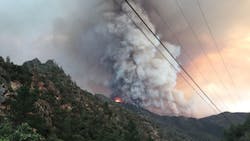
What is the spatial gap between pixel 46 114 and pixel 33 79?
5603 cm

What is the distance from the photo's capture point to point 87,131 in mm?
117750

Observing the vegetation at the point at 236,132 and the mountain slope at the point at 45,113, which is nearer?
the mountain slope at the point at 45,113

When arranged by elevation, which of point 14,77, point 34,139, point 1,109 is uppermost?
point 14,77

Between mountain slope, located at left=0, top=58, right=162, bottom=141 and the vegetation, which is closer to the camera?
mountain slope, located at left=0, top=58, right=162, bottom=141

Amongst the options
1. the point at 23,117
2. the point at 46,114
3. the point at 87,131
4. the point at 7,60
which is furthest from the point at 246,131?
the point at 7,60

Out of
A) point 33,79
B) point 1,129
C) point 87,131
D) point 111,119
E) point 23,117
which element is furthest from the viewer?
point 111,119

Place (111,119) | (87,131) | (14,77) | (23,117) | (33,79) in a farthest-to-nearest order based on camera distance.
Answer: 1. (111,119)
2. (33,79)
3. (14,77)
4. (87,131)
5. (23,117)

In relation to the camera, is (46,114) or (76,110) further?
(76,110)

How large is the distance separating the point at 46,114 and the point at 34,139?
88.2 metres

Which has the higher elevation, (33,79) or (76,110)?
(33,79)

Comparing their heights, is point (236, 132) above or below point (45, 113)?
below

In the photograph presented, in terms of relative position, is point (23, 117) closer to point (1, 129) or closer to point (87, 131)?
point (1, 129)

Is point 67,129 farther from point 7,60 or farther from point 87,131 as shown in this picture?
point 7,60

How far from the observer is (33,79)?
176 meters
